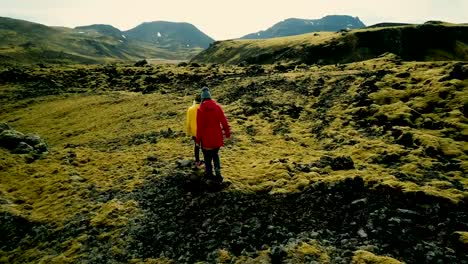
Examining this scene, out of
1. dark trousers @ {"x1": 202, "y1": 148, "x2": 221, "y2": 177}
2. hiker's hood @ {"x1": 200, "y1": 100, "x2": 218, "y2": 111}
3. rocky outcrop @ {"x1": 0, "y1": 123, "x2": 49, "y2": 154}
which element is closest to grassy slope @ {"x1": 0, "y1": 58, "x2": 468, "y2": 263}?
rocky outcrop @ {"x1": 0, "y1": 123, "x2": 49, "y2": 154}

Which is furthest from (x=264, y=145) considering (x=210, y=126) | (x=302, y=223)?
(x=302, y=223)

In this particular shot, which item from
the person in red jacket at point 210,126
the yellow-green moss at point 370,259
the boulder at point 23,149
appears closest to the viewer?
the yellow-green moss at point 370,259

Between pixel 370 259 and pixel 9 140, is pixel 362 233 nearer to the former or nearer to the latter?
pixel 370 259

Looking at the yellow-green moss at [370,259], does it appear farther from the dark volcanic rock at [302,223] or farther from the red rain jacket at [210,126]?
the red rain jacket at [210,126]

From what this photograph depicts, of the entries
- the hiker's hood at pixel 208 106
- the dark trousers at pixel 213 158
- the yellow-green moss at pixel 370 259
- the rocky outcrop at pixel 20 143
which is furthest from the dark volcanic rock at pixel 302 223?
the rocky outcrop at pixel 20 143

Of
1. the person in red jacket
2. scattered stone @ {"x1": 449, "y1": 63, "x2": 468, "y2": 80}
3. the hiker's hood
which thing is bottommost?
the person in red jacket

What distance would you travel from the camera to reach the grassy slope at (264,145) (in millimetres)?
18219

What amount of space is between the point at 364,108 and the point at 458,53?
109 m

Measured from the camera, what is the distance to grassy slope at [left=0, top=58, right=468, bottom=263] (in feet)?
59.8

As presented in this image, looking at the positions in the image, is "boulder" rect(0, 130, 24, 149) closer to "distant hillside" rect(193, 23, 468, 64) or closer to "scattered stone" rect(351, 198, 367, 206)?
"scattered stone" rect(351, 198, 367, 206)

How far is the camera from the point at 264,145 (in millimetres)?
27344

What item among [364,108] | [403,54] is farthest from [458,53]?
[364,108]

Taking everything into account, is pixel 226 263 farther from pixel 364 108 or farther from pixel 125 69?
pixel 125 69

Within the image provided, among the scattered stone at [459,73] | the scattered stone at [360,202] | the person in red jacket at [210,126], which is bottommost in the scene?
the scattered stone at [360,202]
